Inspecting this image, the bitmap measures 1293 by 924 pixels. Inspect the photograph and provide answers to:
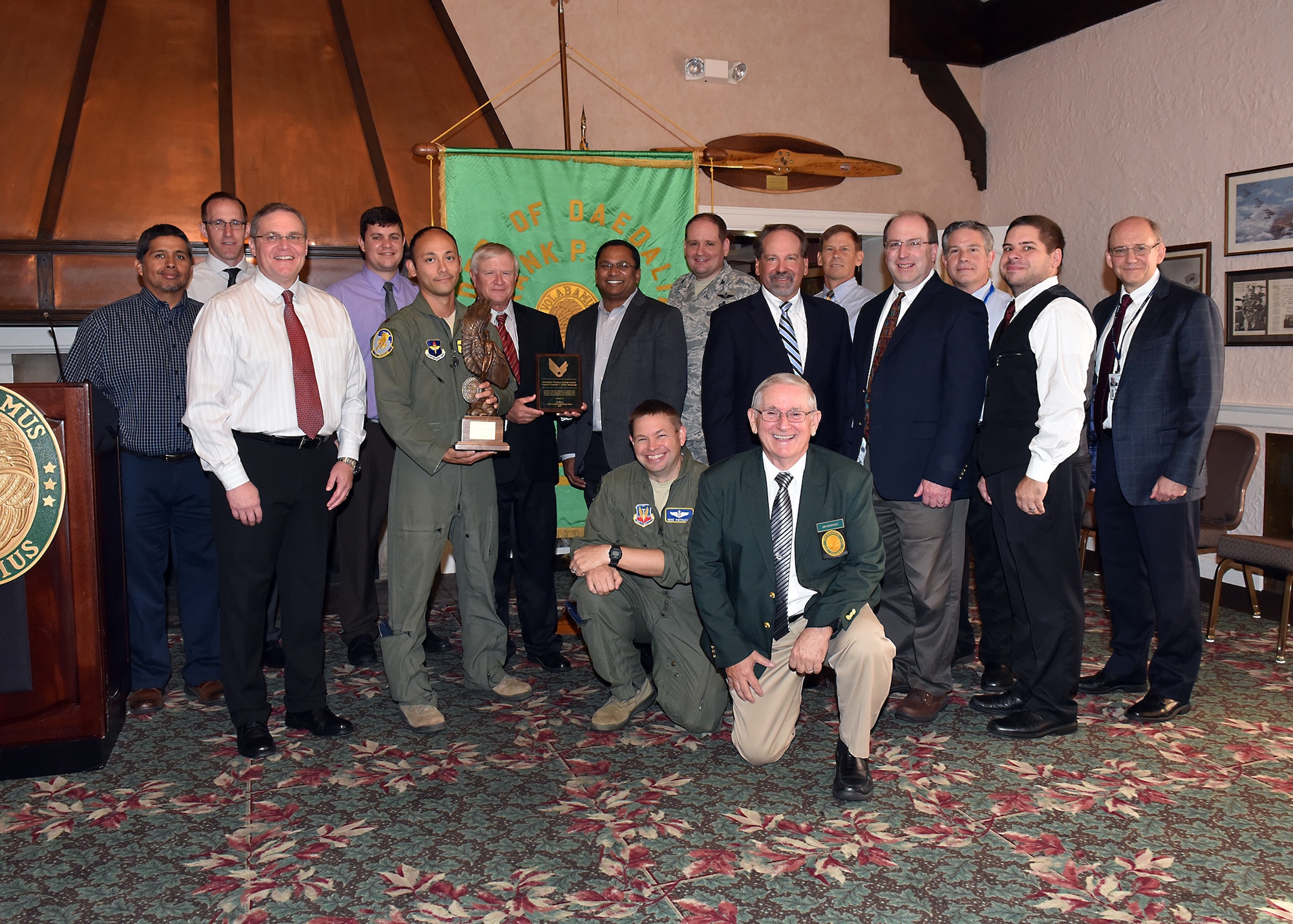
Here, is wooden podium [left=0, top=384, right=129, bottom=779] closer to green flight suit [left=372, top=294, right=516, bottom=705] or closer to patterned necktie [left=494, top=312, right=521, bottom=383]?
green flight suit [left=372, top=294, right=516, bottom=705]

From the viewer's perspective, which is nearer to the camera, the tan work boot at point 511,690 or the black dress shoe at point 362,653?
the tan work boot at point 511,690

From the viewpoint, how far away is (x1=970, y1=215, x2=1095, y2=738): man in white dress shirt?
301cm

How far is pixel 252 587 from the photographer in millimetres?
2988

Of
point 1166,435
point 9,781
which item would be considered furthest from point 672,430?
point 9,781

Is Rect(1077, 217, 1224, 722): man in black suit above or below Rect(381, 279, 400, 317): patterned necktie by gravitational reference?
below

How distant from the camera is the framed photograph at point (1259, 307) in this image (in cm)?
525

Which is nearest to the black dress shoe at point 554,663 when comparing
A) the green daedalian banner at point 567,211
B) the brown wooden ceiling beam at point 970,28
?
the green daedalian banner at point 567,211

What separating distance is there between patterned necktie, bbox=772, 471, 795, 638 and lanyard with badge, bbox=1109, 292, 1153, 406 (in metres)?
1.42

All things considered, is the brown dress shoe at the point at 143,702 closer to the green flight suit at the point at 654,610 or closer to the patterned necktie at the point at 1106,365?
the green flight suit at the point at 654,610

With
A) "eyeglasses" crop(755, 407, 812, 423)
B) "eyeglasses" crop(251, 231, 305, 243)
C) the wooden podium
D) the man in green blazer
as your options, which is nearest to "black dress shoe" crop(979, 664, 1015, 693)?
the man in green blazer

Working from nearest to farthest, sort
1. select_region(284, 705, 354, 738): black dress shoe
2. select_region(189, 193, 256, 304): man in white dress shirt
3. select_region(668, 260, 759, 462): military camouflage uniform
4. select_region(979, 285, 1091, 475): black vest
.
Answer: select_region(979, 285, 1091, 475): black vest < select_region(284, 705, 354, 738): black dress shoe < select_region(189, 193, 256, 304): man in white dress shirt < select_region(668, 260, 759, 462): military camouflage uniform

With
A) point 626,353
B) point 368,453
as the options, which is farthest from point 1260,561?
point 368,453

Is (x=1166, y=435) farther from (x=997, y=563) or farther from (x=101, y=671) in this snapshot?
(x=101, y=671)

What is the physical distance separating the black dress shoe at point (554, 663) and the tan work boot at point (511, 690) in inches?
11.3
